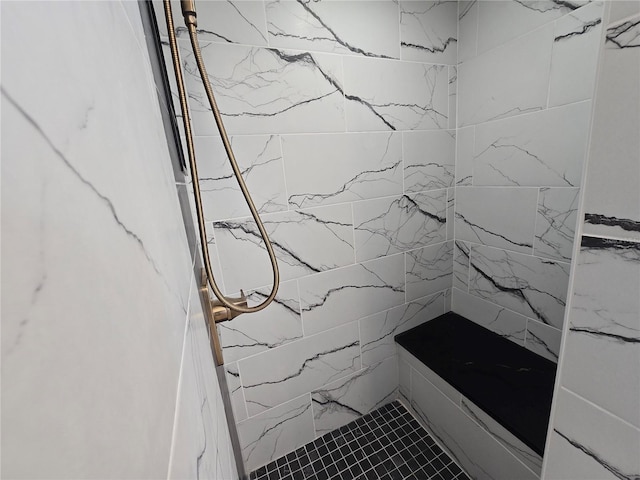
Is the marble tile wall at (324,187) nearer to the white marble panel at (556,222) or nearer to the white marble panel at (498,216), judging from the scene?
the white marble panel at (498,216)

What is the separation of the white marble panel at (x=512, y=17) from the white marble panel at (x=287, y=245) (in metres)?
0.95

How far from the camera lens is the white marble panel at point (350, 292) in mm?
1260

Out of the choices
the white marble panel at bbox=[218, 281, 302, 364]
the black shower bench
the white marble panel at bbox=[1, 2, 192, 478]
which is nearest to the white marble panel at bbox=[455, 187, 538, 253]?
the black shower bench

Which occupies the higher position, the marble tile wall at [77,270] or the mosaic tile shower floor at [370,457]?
the marble tile wall at [77,270]

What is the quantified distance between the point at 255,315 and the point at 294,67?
0.98 m

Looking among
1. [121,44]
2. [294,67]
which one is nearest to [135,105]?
[121,44]

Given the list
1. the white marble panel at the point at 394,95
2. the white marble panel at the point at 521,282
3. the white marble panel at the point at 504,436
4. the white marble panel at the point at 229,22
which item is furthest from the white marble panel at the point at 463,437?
the white marble panel at the point at 229,22

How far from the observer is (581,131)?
3.28 ft

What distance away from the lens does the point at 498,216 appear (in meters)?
1.32

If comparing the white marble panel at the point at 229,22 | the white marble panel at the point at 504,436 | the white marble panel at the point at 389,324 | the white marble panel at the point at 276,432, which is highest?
the white marble panel at the point at 229,22

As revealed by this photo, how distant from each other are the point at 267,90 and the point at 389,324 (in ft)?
4.03

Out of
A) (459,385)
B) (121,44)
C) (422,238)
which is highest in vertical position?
(121,44)

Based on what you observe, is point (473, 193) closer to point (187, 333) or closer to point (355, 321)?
point (355, 321)

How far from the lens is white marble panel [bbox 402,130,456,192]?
1333 mm
